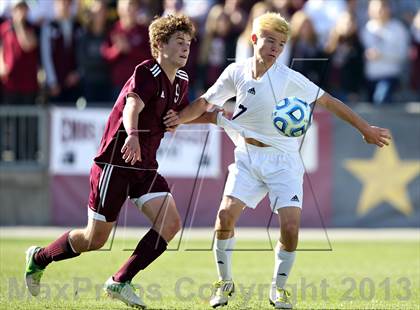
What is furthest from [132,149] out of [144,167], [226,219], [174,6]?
[174,6]

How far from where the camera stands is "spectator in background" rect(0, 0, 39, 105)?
48.2 ft

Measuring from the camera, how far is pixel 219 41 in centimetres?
1470

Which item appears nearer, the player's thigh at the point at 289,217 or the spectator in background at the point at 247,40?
the player's thigh at the point at 289,217

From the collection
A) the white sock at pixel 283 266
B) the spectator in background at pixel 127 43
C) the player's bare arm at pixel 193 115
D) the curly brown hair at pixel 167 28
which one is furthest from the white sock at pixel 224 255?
the spectator in background at pixel 127 43

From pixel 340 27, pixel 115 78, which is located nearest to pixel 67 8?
pixel 115 78

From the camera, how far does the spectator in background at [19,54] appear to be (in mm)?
14688

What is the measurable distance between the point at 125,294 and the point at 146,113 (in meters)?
1.40

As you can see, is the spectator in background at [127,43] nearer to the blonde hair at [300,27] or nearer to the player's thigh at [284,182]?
the blonde hair at [300,27]

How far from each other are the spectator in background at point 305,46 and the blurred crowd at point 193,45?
15mm

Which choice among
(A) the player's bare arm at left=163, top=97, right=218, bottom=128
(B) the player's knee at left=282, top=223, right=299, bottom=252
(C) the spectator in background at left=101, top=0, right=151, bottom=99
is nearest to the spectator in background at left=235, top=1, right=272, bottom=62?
(C) the spectator in background at left=101, top=0, right=151, bottom=99

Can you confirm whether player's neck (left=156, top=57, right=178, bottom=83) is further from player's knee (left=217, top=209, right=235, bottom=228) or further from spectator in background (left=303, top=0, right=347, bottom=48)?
spectator in background (left=303, top=0, right=347, bottom=48)
